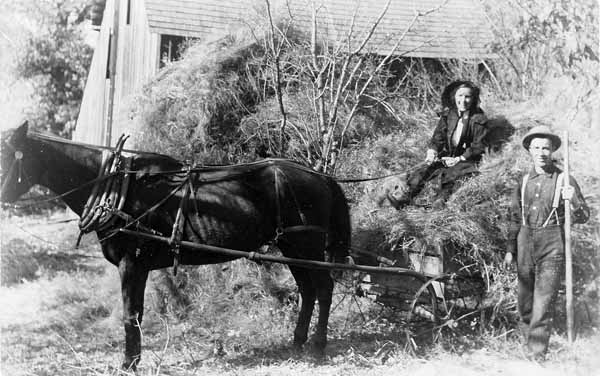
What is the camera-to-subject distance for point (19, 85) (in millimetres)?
18406

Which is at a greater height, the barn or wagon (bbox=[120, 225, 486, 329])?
the barn

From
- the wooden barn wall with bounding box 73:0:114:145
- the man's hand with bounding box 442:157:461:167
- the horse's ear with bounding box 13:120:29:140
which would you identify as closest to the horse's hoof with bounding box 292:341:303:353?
the man's hand with bounding box 442:157:461:167

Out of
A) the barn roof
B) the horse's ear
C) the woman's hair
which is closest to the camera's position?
the horse's ear

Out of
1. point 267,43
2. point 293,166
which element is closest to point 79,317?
point 293,166

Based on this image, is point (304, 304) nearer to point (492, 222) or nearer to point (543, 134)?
point (492, 222)

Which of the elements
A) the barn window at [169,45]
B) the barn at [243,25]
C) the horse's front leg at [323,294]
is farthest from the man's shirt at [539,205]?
the barn window at [169,45]

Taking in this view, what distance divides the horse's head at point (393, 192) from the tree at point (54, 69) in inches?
606

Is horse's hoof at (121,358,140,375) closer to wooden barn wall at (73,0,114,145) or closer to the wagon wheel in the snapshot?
the wagon wheel

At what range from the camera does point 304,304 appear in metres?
5.11

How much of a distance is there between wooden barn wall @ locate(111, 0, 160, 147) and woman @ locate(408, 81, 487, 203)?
378 centimetres

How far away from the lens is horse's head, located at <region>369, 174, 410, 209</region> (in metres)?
5.48

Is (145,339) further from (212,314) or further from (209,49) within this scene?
(209,49)

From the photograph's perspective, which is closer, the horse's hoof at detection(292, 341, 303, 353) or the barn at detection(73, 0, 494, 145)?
the horse's hoof at detection(292, 341, 303, 353)

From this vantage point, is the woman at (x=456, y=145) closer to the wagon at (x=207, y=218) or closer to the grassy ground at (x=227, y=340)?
the wagon at (x=207, y=218)
